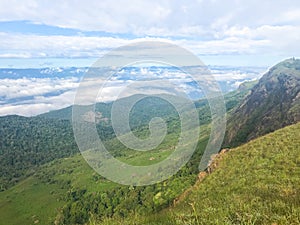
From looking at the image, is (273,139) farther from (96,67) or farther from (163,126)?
(96,67)

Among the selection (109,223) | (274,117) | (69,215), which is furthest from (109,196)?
(109,223)

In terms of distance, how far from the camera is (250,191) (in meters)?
18.3

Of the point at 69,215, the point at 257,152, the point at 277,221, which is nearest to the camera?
the point at 277,221

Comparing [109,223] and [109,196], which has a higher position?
[109,223]

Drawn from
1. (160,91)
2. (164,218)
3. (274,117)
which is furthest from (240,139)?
(164,218)

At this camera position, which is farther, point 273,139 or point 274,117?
point 274,117

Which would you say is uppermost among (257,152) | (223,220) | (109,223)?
(223,220)

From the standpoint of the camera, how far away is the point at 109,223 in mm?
10914

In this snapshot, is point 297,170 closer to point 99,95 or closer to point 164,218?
point 99,95

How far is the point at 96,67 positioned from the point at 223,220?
1732cm

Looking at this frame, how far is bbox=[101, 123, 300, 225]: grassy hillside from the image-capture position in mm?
9086

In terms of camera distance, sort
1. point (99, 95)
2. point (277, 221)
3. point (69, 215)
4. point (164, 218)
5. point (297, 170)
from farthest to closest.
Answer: point (69, 215) → point (297, 170) → point (99, 95) → point (164, 218) → point (277, 221)

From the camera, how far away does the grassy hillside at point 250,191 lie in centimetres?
909

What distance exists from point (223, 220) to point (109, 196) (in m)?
177
